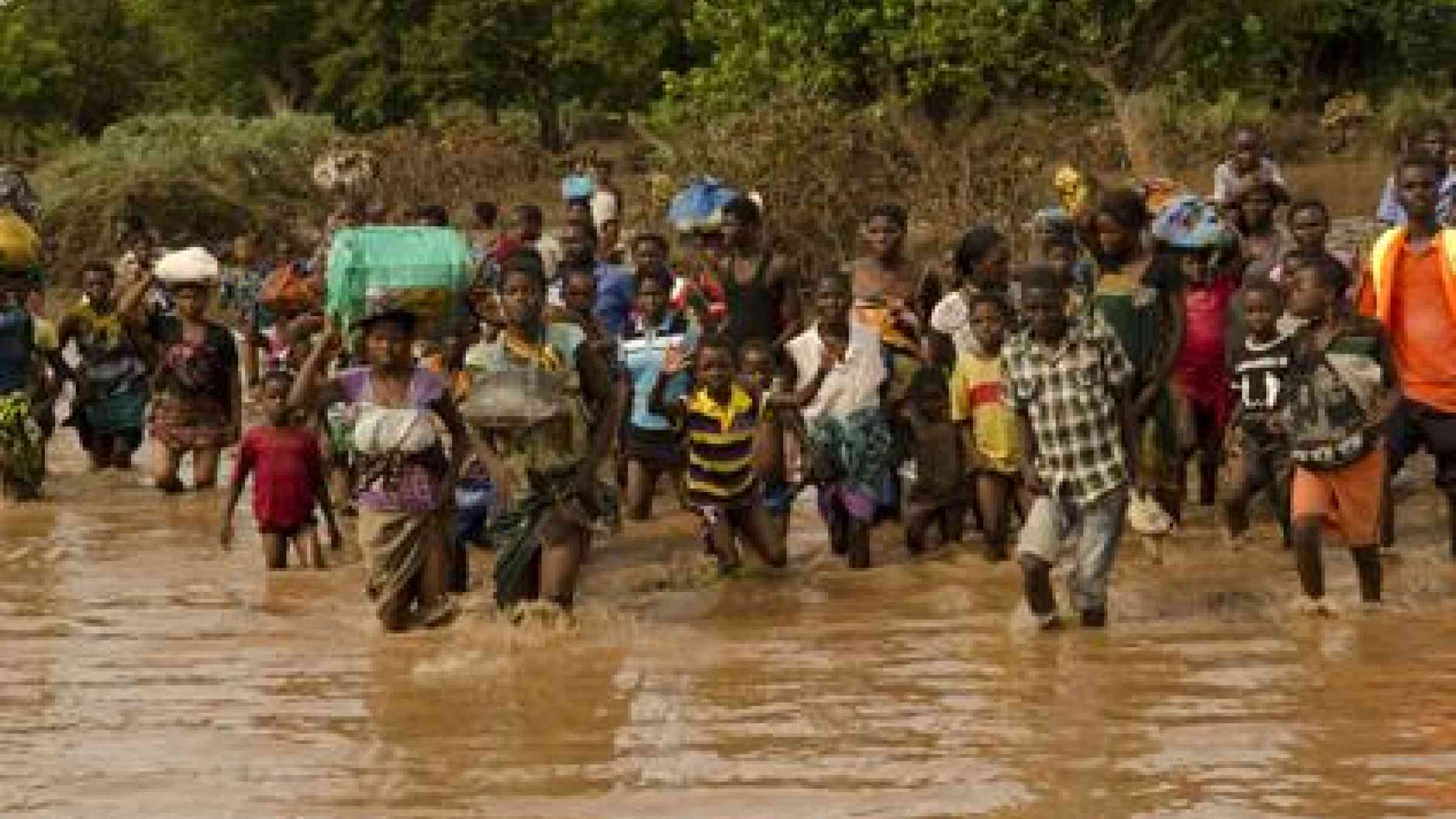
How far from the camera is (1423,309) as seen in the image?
10.7 m

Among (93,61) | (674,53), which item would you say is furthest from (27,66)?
(674,53)

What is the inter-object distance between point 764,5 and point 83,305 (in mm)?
14333

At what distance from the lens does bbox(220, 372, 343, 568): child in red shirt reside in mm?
11617

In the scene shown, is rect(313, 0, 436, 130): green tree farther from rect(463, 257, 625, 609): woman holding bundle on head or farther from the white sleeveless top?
rect(463, 257, 625, 609): woman holding bundle on head

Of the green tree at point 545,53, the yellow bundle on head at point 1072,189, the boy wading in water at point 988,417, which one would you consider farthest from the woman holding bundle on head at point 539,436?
the green tree at point 545,53

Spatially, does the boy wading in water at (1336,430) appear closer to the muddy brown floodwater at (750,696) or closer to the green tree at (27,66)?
the muddy brown floodwater at (750,696)

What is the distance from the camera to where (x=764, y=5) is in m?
28.7

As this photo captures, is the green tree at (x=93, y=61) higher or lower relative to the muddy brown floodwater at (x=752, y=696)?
higher

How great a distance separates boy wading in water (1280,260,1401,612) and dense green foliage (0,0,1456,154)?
1411 centimetres

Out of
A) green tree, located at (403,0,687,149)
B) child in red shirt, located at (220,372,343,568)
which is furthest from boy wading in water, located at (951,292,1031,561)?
green tree, located at (403,0,687,149)

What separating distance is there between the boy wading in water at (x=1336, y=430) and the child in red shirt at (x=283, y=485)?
167 inches

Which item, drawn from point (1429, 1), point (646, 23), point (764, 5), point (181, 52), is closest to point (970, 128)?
point (764, 5)

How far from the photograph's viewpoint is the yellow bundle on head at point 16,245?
46.4 ft

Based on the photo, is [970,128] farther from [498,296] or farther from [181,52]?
[181,52]
